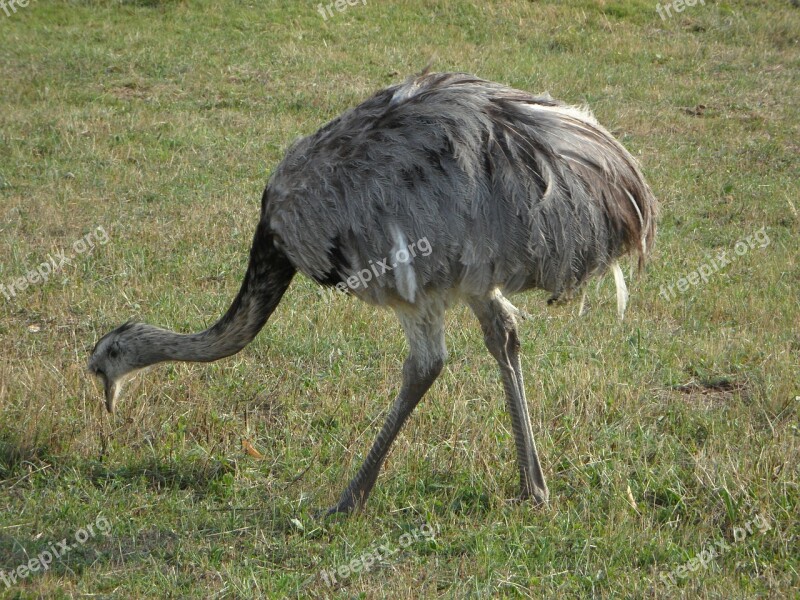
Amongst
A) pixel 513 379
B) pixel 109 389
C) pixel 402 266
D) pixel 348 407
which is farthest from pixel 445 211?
pixel 109 389

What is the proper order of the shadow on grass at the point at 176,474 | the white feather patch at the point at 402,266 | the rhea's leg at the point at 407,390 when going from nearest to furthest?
the white feather patch at the point at 402,266
the rhea's leg at the point at 407,390
the shadow on grass at the point at 176,474

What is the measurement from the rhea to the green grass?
0.36 m

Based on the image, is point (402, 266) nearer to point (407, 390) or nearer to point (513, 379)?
point (407, 390)

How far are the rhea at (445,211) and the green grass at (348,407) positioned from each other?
358 millimetres

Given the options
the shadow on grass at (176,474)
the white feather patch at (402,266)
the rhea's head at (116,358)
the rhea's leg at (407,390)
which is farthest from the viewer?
the rhea's head at (116,358)

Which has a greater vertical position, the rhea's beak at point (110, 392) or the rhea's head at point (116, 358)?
the rhea's head at point (116, 358)

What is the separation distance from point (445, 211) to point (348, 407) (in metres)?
1.41

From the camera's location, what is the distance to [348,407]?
4703 mm

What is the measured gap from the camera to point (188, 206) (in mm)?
7625

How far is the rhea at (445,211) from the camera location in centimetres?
361

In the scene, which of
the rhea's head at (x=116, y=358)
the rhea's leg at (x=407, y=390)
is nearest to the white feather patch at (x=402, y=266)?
the rhea's leg at (x=407, y=390)

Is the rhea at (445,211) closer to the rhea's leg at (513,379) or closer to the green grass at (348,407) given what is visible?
the rhea's leg at (513,379)

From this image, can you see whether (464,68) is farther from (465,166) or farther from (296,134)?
(465,166)

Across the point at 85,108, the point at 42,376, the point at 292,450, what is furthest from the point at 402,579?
the point at 85,108
